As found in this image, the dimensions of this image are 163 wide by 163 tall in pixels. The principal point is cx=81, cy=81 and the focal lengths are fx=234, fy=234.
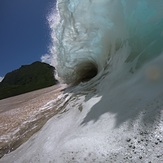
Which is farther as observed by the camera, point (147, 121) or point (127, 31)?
point (127, 31)

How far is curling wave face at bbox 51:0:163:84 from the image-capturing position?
4648 mm

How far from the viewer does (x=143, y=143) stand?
7.31 feet

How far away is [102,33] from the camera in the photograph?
777cm

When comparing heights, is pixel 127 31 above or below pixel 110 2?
below

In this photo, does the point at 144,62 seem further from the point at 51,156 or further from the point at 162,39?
the point at 51,156

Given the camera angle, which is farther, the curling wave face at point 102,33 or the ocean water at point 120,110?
the curling wave face at point 102,33

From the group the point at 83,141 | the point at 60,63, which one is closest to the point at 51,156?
the point at 83,141

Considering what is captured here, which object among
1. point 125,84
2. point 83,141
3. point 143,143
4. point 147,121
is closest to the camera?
point 143,143

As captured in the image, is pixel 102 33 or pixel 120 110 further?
pixel 102 33

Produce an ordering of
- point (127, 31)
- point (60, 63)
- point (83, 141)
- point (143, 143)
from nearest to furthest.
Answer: point (143, 143) < point (83, 141) < point (127, 31) < point (60, 63)

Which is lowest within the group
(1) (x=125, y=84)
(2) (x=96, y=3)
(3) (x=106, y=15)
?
(1) (x=125, y=84)

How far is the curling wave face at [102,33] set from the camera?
4648 mm

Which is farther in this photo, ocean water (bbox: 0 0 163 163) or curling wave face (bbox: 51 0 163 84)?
curling wave face (bbox: 51 0 163 84)

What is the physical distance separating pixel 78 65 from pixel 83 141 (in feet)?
27.0
